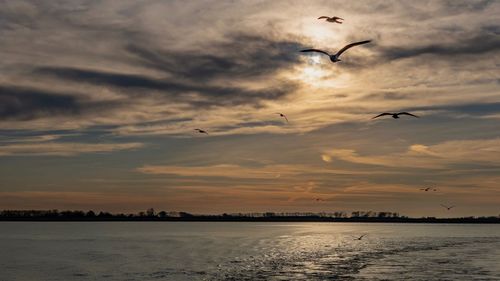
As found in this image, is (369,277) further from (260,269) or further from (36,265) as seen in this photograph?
(36,265)

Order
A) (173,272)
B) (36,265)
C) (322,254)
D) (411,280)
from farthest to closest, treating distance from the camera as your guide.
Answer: (322,254) < (36,265) < (173,272) < (411,280)

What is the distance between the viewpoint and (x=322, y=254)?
3049 inches

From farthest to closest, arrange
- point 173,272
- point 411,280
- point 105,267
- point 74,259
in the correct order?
1. point 74,259
2. point 105,267
3. point 173,272
4. point 411,280

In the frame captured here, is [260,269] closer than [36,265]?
Yes

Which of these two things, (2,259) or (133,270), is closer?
(133,270)

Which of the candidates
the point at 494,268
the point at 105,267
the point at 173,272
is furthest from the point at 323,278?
the point at 105,267

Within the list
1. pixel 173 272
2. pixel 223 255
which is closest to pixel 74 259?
pixel 223 255

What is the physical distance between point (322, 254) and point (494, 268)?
24167 mm

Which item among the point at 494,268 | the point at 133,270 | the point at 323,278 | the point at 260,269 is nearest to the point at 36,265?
the point at 133,270

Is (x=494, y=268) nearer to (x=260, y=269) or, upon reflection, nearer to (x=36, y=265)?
(x=260, y=269)

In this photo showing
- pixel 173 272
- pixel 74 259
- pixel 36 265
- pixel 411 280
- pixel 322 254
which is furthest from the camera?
pixel 322 254

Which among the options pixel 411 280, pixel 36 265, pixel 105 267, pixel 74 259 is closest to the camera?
pixel 411 280

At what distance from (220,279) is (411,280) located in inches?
594

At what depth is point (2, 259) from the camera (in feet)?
243
